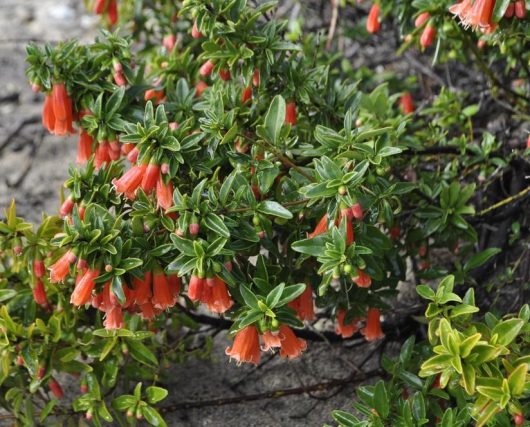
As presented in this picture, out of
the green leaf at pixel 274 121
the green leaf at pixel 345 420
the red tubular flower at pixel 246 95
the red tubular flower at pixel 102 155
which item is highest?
the green leaf at pixel 274 121

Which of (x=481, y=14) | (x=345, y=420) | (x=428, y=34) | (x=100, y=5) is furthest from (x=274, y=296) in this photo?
(x=100, y=5)

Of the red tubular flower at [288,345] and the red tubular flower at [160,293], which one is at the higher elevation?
the red tubular flower at [160,293]

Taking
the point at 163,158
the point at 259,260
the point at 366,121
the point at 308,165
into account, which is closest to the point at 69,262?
the point at 163,158

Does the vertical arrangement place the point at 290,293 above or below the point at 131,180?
below

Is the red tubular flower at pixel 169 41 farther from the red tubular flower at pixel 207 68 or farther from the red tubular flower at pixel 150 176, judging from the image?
the red tubular flower at pixel 150 176

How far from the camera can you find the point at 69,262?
2.10 meters

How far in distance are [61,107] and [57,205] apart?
1.70 m

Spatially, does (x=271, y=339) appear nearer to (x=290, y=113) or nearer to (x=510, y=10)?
(x=290, y=113)

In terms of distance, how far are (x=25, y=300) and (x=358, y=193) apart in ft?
3.91

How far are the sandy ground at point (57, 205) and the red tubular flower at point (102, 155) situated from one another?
88 centimetres

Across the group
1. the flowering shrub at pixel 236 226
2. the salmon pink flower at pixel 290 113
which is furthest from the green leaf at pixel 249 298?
the salmon pink flower at pixel 290 113

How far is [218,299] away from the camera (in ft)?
7.09

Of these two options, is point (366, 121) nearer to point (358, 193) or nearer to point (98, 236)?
point (358, 193)

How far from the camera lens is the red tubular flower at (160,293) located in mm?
2188
